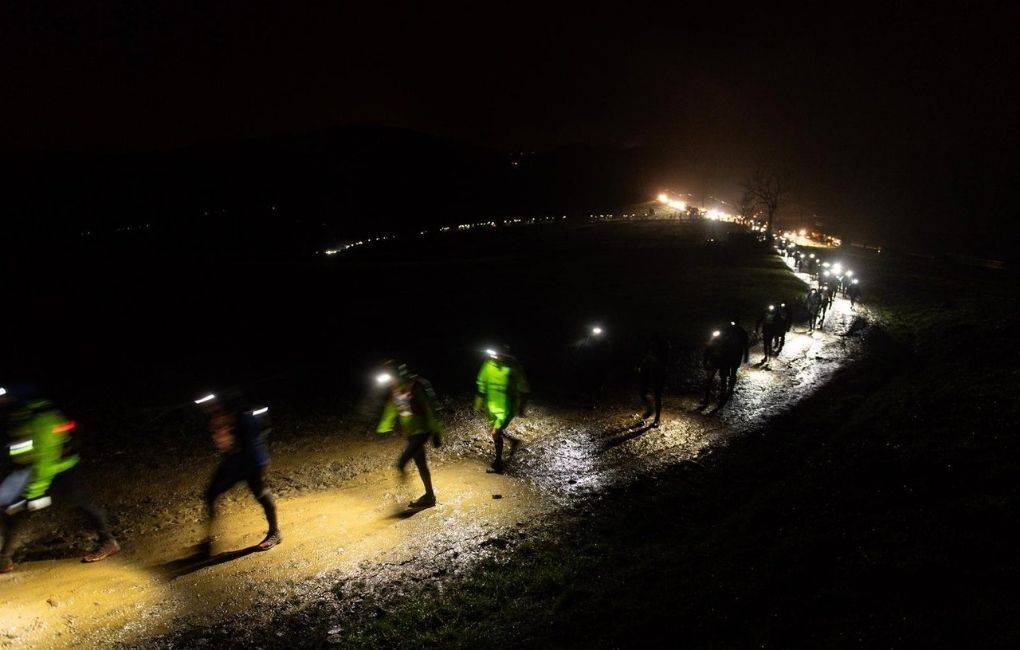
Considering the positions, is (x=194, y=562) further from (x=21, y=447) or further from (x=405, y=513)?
(x=405, y=513)

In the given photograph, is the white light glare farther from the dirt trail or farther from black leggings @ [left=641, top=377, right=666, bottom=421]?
black leggings @ [left=641, top=377, right=666, bottom=421]

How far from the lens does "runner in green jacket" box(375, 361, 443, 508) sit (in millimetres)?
7883

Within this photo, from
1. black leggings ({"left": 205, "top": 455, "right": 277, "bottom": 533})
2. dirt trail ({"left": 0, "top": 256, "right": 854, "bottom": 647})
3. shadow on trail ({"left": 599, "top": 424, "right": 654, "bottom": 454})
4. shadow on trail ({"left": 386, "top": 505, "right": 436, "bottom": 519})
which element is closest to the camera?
dirt trail ({"left": 0, "top": 256, "right": 854, "bottom": 647})

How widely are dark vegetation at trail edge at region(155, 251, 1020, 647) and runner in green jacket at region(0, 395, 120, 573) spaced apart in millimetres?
2768

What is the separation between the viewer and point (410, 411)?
7.89 metres

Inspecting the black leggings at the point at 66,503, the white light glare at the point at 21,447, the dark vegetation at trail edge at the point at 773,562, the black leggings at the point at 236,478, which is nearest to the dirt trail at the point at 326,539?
the black leggings at the point at 66,503

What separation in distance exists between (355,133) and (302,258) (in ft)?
516

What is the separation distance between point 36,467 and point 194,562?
2.08m

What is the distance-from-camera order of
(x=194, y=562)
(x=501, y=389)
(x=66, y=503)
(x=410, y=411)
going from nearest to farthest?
(x=66, y=503) < (x=194, y=562) < (x=410, y=411) < (x=501, y=389)

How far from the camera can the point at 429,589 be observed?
6.27 metres

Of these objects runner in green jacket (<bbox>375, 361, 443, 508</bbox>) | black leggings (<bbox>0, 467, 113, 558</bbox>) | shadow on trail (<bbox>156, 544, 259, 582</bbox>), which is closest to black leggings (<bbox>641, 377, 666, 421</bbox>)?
runner in green jacket (<bbox>375, 361, 443, 508</bbox>)

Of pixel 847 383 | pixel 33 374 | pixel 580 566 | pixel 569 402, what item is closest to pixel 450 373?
pixel 569 402

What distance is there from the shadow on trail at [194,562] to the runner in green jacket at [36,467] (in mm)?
1306

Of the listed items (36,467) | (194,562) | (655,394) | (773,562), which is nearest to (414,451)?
(194,562)
